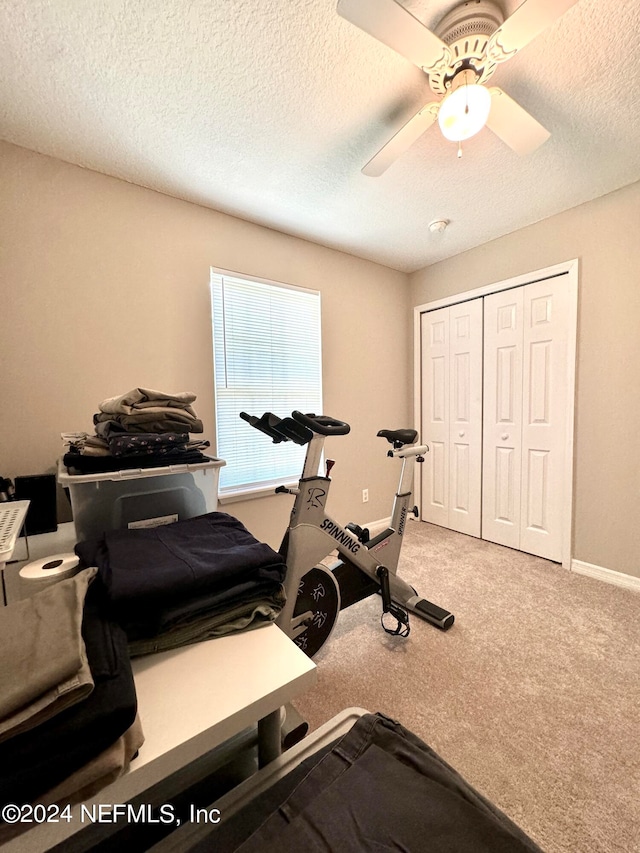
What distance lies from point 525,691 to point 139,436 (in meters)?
1.85

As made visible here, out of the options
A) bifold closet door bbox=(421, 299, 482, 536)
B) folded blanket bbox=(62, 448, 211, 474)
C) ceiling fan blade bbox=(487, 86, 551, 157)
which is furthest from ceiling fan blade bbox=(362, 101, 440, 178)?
bifold closet door bbox=(421, 299, 482, 536)

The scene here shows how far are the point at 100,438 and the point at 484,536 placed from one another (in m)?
3.00

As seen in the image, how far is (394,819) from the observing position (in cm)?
45

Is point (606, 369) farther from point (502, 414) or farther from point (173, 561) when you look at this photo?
point (173, 561)

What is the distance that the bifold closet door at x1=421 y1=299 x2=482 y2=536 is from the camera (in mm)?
2996

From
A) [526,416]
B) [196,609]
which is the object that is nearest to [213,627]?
[196,609]

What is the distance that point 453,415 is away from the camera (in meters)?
3.18

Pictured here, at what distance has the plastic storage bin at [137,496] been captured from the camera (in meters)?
0.98

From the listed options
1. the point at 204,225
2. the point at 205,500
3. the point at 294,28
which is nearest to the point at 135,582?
the point at 205,500

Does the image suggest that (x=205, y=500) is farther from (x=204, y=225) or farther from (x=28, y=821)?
(x=204, y=225)

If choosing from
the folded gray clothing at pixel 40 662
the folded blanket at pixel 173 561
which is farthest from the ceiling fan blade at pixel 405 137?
the folded gray clothing at pixel 40 662

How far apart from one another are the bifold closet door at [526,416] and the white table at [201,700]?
2.62m

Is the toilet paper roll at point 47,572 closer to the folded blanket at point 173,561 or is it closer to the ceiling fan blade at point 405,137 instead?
the folded blanket at point 173,561

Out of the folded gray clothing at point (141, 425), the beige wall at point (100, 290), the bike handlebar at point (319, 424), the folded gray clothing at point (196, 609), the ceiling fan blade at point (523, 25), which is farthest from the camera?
the beige wall at point (100, 290)
